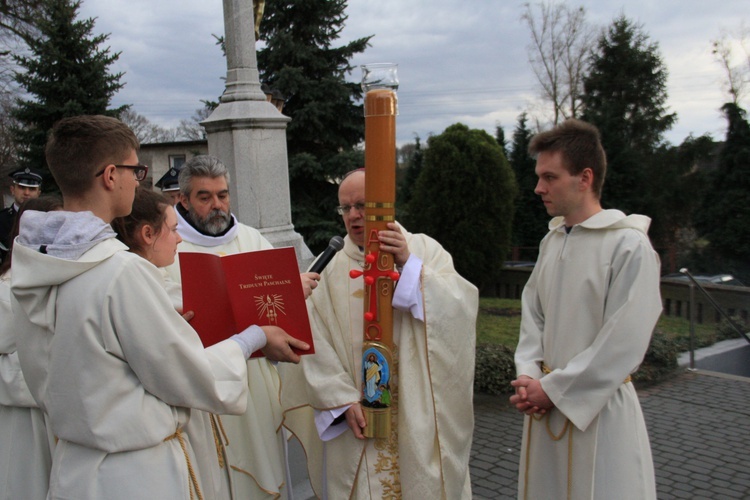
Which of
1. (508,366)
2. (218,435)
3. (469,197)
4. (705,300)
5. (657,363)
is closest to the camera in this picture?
(218,435)

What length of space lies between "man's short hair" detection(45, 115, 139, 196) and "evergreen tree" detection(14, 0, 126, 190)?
13755 millimetres

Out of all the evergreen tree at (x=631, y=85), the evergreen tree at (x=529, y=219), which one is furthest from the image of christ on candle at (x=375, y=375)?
the evergreen tree at (x=631, y=85)

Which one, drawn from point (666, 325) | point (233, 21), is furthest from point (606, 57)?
point (233, 21)

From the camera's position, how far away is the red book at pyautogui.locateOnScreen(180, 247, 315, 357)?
2234mm

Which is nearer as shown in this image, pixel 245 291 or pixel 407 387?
pixel 245 291

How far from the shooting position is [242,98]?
16.6ft

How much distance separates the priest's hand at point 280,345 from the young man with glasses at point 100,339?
0.42 meters

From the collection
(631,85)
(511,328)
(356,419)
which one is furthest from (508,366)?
(631,85)

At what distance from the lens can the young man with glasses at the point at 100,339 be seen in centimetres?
167

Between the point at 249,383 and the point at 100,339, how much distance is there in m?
1.56

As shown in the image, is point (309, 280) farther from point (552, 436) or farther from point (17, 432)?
point (17, 432)

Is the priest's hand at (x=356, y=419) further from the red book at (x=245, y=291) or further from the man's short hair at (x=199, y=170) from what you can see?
the man's short hair at (x=199, y=170)

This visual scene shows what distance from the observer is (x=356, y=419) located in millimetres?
2598

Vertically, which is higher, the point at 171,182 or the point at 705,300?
the point at 171,182
